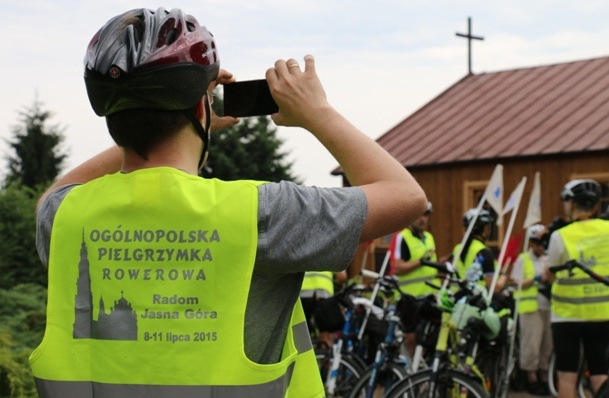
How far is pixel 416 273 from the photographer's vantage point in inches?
484

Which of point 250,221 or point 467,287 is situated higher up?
point 250,221

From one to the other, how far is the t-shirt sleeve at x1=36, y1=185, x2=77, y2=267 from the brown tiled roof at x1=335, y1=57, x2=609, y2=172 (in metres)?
23.2

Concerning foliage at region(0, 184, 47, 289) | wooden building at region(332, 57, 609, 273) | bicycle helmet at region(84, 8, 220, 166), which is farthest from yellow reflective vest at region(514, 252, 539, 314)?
bicycle helmet at region(84, 8, 220, 166)

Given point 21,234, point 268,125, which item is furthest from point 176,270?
point 268,125

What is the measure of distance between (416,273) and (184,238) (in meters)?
10.1

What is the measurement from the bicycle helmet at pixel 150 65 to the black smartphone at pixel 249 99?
0.16 m

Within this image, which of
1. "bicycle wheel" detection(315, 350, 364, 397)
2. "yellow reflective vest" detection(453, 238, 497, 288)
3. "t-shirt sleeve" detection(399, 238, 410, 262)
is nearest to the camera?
"bicycle wheel" detection(315, 350, 364, 397)

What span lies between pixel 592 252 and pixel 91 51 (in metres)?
7.50

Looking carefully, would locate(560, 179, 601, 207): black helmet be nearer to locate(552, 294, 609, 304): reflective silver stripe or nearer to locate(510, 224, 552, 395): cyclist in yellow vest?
locate(552, 294, 609, 304): reflective silver stripe

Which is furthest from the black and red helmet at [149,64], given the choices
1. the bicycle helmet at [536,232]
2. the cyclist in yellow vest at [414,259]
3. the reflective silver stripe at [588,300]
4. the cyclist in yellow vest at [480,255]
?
the bicycle helmet at [536,232]

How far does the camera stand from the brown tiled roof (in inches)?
1046

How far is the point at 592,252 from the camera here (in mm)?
9406

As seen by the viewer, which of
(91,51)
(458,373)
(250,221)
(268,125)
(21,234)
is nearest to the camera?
(250,221)

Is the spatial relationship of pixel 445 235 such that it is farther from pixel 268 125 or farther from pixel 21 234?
pixel 268 125
